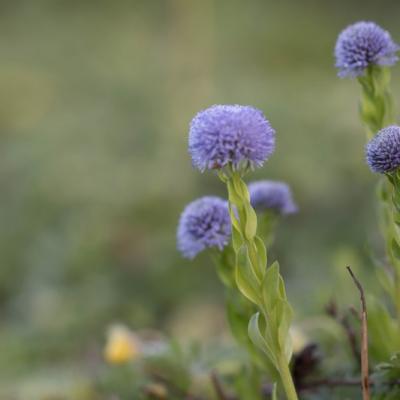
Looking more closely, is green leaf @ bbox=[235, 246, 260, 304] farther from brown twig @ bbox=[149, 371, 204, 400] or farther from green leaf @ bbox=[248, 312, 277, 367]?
brown twig @ bbox=[149, 371, 204, 400]

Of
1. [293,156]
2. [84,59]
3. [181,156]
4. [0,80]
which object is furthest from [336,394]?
[84,59]

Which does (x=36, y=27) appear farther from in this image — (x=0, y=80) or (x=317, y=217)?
(x=317, y=217)

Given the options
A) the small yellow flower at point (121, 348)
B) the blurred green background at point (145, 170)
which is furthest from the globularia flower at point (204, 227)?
the blurred green background at point (145, 170)

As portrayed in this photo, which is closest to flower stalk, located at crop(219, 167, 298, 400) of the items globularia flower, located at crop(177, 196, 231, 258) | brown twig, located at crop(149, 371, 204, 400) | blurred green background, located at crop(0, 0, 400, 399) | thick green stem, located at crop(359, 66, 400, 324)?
globularia flower, located at crop(177, 196, 231, 258)

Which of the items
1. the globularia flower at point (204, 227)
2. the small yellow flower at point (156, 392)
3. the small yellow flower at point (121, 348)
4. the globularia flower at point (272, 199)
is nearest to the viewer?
the globularia flower at point (204, 227)

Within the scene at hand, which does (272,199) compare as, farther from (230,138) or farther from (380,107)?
(230,138)

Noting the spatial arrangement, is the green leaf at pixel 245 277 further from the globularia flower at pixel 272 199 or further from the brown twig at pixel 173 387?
the brown twig at pixel 173 387

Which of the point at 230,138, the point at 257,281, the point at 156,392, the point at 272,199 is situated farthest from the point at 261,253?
the point at 156,392
